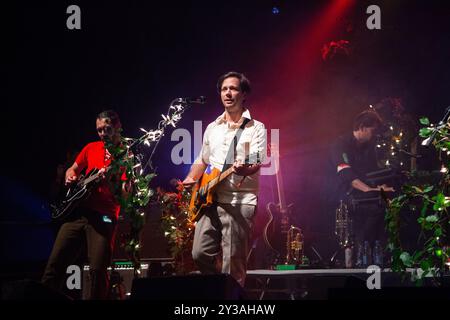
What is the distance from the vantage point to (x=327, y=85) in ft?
34.5

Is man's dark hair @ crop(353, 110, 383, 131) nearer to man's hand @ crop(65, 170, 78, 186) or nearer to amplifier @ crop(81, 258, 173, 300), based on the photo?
amplifier @ crop(81, 258, 173, 300)

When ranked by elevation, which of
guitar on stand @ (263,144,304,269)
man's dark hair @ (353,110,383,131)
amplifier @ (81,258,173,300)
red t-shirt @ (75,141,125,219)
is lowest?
amplifier @ (81,258,173,300)

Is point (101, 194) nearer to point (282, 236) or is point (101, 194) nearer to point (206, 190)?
point (206, 190)

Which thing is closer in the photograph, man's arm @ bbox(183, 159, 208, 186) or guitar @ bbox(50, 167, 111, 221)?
man's arm @ bbox(183, 159, 208, 186)

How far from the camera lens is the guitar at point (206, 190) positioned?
197 inches

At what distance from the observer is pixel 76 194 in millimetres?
5797

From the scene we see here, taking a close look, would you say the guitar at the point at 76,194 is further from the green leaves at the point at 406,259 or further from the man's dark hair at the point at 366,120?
the man's dark hair at the point at 366,120

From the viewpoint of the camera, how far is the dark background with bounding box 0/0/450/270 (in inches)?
365

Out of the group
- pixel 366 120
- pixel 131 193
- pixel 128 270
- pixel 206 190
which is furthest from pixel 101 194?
pixel 366 120

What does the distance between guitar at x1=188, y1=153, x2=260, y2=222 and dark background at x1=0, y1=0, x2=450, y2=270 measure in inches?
144

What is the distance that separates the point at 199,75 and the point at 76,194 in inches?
177

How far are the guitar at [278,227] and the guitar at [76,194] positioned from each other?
323 centimetres

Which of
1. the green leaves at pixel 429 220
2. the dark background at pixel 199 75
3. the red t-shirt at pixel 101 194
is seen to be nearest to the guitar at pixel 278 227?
the dark background at pixel 199 75

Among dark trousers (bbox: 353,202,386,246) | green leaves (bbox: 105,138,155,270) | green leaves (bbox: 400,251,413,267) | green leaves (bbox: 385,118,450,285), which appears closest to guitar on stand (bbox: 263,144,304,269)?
dark trousers (bbox: 353,202,386,246)
